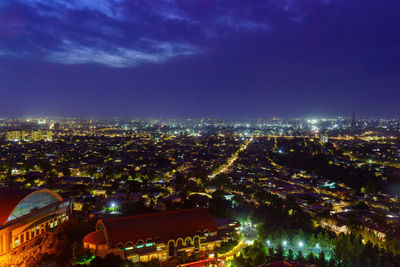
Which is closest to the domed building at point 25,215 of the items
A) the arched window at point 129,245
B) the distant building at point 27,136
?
the arched window at point 129,245

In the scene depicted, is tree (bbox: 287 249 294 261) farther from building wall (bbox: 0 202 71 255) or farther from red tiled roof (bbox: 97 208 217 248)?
building wall (bbox: 0 202 71 255)

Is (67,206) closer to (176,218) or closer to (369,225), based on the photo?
(176,218)

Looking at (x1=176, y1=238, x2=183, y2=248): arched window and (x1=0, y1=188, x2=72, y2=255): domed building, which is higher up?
(x1=0, y1=188, x2=72, y2=255): domed building

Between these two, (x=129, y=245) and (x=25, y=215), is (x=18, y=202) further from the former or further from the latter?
(x=129, y=245)

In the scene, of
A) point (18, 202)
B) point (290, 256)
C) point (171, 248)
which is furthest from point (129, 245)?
point (290, 256)

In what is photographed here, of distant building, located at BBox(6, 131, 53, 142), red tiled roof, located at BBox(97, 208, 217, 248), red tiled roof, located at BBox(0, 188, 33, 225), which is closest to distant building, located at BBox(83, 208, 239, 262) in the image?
red tiled roof, located at BBox(97, 208, 217, 248)
